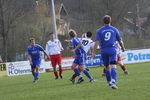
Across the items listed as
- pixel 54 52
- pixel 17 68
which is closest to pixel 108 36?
pixel 54 52

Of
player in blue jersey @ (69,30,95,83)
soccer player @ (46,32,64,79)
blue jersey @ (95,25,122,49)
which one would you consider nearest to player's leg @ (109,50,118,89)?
blue jersey @ (95,25,122,49)

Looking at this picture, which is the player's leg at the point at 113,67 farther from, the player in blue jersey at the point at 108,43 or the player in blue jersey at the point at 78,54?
the player in blue jersey at the point at 78,54

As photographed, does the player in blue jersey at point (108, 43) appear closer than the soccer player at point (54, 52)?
Yes

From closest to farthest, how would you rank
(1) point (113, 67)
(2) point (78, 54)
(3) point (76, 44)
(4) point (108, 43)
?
(1) point (113, 67) < (4) point (108, 43) < (3) point (76, 44) < (2) point (78, 54)

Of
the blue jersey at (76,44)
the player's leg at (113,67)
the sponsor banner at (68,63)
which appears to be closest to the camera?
the player's leg at (113,67)

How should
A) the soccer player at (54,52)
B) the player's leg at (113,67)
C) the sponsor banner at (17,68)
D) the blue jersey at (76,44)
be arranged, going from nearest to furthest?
the player's leg at (113,67) < the blue jersey at (76,44) < the soccer player at (54,52) < the sponsor banner at (17,68)

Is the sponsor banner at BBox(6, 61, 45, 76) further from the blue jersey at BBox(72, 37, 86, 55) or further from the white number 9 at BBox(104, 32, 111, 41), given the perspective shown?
the white number 9 at BBox(104, 32, 111, 41)

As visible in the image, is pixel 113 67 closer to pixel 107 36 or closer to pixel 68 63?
pixel 107 36

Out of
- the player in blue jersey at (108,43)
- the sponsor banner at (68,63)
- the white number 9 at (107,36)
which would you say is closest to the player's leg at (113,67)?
the player in blue jersey at (108,43)

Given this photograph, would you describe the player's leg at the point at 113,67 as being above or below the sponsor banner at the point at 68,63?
below

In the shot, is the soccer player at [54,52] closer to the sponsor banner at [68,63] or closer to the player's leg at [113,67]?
the player's leg at [113,67]

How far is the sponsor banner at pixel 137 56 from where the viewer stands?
3384 centimetres

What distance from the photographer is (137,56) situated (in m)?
34.0

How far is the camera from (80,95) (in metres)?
10.7
